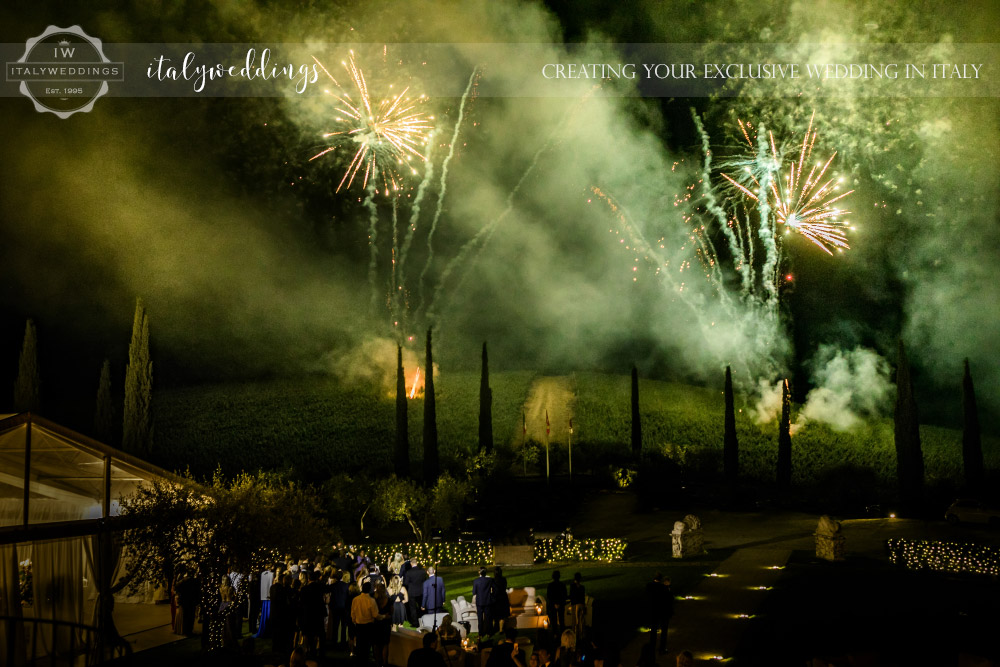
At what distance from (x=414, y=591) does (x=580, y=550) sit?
32.9 ft

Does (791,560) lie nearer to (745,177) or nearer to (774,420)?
(745,177)

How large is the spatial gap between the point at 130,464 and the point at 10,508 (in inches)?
92.0

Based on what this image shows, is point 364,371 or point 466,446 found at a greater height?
point 364,371

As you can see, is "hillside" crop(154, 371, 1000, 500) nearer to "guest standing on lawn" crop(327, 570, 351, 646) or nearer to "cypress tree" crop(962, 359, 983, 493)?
"cypress tree" crop(962, 359, 983, 493)

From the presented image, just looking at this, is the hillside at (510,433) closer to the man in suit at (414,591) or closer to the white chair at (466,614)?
the white chair at (466,614)

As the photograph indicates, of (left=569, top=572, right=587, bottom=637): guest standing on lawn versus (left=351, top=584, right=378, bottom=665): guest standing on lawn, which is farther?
(left=569, top=572, right=587, bottom=637): guest standing on lawn

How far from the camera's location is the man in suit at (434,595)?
13867 mm

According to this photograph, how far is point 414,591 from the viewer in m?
14.6

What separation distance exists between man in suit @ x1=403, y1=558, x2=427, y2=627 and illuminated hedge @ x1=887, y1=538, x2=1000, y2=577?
1213 cm

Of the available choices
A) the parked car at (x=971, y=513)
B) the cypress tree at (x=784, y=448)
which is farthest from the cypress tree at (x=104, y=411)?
the parked car at (x=971, y=513)

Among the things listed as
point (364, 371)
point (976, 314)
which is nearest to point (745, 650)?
point (976, 314)

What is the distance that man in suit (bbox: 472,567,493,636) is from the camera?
44.2ft

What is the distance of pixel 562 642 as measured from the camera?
32.0ft

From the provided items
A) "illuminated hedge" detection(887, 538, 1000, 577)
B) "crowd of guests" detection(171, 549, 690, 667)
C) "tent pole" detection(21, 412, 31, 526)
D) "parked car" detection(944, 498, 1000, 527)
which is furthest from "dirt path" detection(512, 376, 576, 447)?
"tent pole" detection(21, 412, 31, 526)
